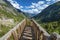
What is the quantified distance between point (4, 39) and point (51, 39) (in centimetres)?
102

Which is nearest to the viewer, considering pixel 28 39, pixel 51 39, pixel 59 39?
pixel 59 39

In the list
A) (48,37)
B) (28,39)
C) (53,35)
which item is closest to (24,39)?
(28,39)

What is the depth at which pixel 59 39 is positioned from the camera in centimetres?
382

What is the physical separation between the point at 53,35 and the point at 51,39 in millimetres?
282

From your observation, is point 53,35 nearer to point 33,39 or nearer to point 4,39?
point 4,39

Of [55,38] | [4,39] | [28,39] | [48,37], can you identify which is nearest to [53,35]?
[55,38]

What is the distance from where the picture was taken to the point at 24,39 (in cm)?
766

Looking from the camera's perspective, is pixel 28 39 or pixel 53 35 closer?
pixel 53 35

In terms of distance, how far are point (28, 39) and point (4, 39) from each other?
3597 mm

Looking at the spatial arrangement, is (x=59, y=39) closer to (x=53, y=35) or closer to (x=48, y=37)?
(x=53, y=35)

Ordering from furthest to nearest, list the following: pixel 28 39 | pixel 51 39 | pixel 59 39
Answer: pixel 28 39 → pixel 51 39 → pixel 59 39

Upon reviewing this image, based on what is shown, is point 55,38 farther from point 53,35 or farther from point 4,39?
point 4,39

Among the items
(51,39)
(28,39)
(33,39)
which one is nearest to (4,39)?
(51,39)

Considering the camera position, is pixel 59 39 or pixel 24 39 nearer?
pixel 59 39
